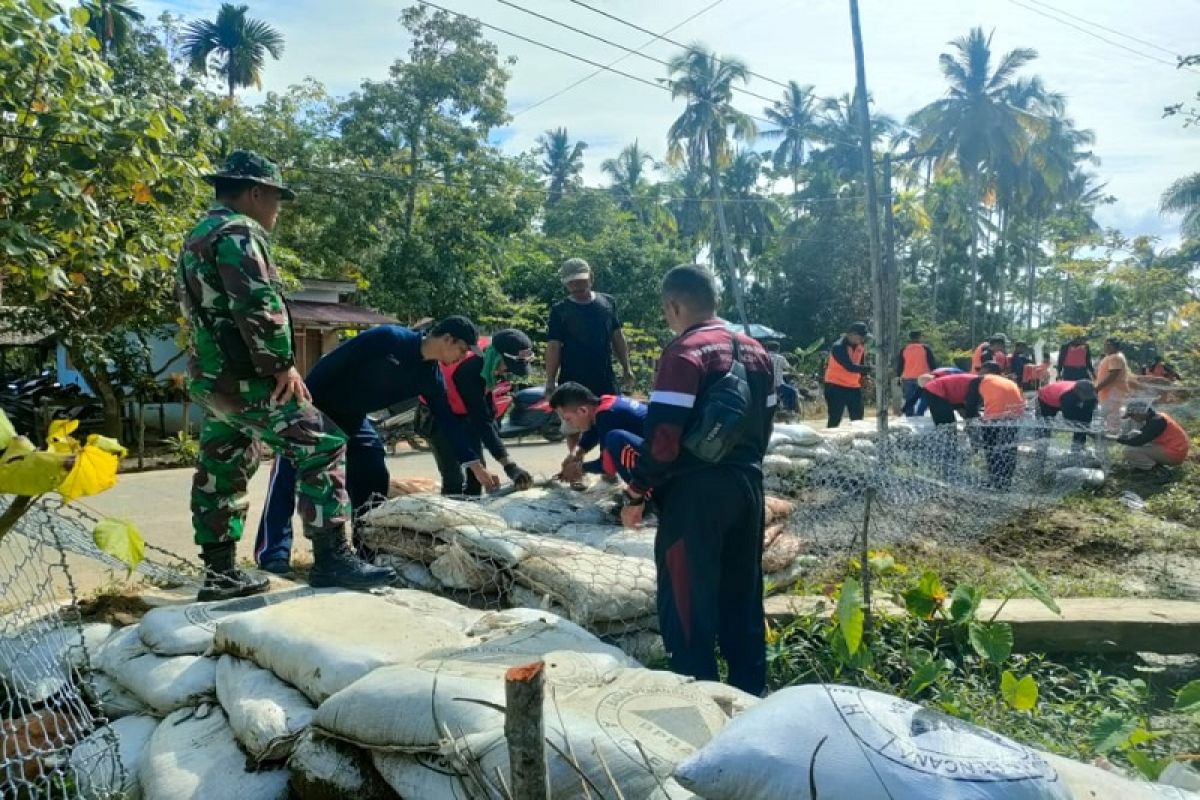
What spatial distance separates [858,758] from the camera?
4.91ft

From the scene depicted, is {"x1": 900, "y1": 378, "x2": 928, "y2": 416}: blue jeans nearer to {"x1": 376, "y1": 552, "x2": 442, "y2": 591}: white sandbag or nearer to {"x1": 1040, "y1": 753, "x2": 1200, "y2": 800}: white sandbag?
{"x1": 376, "y1": 552, "x2": 442, "y2": 591}: white sandbag

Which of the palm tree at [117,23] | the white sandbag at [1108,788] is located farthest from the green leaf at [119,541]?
the palm tree at [117,23]

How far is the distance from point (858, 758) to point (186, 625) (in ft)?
7.36

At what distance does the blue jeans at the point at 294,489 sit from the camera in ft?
12.3

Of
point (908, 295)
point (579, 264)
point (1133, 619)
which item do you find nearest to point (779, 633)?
point (1133, 619)

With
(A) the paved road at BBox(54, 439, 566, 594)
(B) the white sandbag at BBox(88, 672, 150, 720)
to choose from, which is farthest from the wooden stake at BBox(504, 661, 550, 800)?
(A) the paved road at BBox(54, 439, 566, 594)

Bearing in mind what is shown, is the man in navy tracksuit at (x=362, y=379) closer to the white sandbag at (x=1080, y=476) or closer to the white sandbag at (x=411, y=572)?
the white sandbag at (x=411, y=572)

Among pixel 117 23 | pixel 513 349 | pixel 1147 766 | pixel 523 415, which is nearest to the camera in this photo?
pixel 1147 766

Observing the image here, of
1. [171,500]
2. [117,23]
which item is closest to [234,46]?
[117,23]

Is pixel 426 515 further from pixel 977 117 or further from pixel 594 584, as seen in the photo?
pixel 977 117

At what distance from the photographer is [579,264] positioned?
538 centimetres

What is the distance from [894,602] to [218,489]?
9.20ft

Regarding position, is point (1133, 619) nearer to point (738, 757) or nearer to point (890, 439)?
point (738, 757)

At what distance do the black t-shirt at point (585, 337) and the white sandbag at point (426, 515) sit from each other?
1.70 metres
